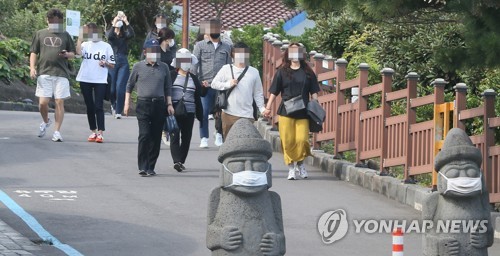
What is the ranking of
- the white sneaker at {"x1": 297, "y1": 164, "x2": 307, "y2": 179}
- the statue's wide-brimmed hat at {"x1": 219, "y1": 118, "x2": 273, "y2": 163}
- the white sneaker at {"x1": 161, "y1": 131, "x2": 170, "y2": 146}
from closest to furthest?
the statue's wide-brimmed hat at {"x1": 219, "y1": 118, "x2": 273, "y2": 163}, the white sneaker at {"x1": 297, "y1": 164, "x2": 307, "y2": 179}, the white sneaker at {"x1": 161, "y1": 131, "x2": 170, "y2": 146}

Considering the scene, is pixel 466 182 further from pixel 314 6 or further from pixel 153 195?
pixel 153 195

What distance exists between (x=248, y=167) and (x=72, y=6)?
31277mm

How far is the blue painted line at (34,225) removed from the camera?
12.2m

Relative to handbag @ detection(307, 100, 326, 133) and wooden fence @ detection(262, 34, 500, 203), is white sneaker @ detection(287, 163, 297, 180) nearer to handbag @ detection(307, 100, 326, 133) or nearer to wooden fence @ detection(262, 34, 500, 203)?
handbag @ detection(307, 100, 326, 133)

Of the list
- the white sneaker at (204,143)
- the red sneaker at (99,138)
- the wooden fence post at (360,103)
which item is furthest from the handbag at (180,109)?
the red sneaker at (99,138)

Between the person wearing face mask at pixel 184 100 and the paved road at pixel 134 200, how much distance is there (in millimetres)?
274

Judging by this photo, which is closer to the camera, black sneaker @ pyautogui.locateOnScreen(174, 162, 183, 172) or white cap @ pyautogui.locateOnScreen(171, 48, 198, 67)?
black sneaker @ pyautogui.locateOnScreen(174, 162, 183, 172)

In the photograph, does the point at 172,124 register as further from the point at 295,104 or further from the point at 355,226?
the point at 355,226

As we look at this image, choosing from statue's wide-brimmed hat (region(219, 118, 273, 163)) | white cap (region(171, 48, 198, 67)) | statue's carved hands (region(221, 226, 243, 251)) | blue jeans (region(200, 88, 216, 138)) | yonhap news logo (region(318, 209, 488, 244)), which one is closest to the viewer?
statue's carved hands (region(221, 226, 243, 251))

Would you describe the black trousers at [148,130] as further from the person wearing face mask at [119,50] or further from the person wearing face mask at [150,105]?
the person wearing face mask at [119,50]

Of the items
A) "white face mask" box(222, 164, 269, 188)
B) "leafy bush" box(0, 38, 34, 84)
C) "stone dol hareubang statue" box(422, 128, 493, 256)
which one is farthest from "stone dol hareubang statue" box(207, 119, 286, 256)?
"leafy bush" box(0, 38, 34, 84)

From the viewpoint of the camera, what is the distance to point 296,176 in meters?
17.5

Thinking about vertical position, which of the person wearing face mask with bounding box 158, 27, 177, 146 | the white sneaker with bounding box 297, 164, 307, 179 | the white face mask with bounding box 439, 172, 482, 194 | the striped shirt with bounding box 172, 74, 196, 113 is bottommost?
the white sneaker with bounding box 297, 164, 307, 179

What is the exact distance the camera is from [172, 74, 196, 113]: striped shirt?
1800cm
